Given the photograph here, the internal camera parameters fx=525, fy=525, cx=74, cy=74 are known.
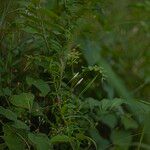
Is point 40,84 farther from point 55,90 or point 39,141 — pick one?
point 39,141

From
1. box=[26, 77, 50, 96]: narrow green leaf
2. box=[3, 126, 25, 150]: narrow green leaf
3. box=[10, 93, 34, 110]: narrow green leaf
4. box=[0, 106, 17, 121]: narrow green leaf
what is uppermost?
box=[26, 77, 50, 96]: narrow green leaf

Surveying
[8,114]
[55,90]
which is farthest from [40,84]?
[8,114]

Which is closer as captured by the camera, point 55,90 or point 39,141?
point 39,141

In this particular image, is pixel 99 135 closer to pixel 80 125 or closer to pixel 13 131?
pixel 80 125

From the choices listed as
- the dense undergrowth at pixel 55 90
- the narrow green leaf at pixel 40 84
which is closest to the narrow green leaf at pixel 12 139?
the dense undergrowth at pixel 55 90

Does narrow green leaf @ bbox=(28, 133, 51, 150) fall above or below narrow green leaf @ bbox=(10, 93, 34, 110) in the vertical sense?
below

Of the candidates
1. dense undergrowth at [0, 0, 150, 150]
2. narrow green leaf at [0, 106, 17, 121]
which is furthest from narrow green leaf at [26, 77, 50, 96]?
narrow green leaf at [0, 106, 17, 121]

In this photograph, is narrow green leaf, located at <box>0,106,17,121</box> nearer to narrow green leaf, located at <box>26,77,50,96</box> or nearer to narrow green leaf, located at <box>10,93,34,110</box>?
narrow green leaf, located at <box>10,93,34,110</box>

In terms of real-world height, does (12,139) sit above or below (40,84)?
→ below

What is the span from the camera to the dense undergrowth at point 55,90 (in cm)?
171

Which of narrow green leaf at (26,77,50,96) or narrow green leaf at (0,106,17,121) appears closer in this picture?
narrow green leaf at (0,106,17,121)

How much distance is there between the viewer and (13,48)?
2051 millimetres

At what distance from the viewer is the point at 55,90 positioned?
1851 millimetres

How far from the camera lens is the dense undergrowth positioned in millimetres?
1715
